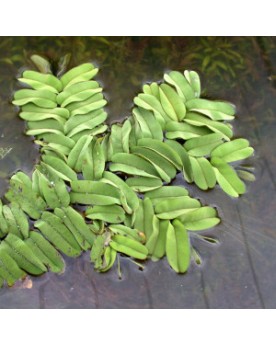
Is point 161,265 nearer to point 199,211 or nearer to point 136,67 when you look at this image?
point 199,211

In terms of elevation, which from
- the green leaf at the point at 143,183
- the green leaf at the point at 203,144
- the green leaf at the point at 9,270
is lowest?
the green leaf at the point at 9,270

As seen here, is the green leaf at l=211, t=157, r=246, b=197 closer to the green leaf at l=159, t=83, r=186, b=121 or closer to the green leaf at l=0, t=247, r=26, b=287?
the green leaf at l=159, t=83, r=186, b=121

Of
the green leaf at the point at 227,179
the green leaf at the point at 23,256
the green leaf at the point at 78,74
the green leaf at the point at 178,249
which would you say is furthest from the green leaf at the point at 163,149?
the green leaf at the point at 23,256

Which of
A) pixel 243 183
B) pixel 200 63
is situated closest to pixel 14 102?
pixel 200 63

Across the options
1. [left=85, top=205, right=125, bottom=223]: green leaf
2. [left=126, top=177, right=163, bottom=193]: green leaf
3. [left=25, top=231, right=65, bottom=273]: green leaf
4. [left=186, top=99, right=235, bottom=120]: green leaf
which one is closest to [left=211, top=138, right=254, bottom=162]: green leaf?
[left=186, top=99, right=235, bottom=120]: green leaf

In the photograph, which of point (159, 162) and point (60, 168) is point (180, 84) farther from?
point (60, 168)

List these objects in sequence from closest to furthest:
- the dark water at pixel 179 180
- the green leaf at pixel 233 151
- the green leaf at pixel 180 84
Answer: the dark water at pixel 179 180
the green leaf at pixel 233 151
the green leaf at pixel 180 84

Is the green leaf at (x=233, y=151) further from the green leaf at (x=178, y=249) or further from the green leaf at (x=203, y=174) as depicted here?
the green leaf at (x=178, y=249)

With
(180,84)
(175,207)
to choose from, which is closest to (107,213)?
(175,207)
